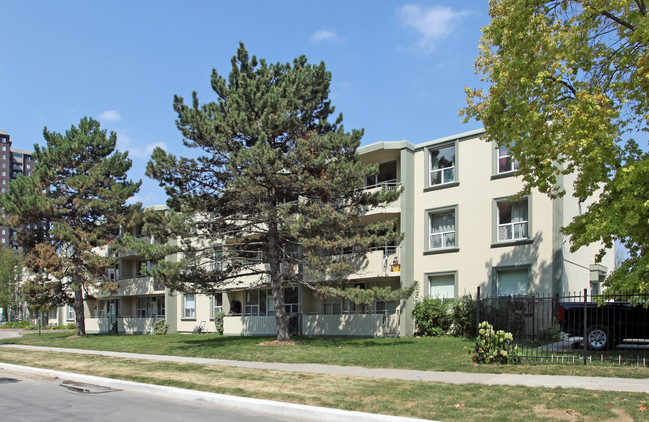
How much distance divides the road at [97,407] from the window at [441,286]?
52.9 feet

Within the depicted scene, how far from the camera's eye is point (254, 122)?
70.1 feet

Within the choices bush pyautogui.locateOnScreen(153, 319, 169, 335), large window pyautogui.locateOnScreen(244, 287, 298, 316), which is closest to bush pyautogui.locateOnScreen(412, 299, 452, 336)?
large window pyautogui.locateOnScreen(244, 287, 298, 316)

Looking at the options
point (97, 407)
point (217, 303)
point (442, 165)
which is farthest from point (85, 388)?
point (217, 303)

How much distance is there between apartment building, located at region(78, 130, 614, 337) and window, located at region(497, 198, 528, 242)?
41 millimetres

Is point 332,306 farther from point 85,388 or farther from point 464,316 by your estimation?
point 85,388

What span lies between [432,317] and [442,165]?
6962 millimetres

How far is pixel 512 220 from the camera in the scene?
75.3ft

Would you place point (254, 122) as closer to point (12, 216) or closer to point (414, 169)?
point (414, 169)

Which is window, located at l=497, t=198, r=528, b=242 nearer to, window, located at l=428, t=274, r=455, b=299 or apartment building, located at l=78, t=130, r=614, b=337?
apartment building, located at l=78, t=130, r=614, b=337

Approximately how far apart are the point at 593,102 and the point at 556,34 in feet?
10.2

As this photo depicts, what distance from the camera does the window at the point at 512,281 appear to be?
22.2 meters

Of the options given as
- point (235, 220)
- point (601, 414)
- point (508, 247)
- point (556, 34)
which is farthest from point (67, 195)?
point (601, 414)

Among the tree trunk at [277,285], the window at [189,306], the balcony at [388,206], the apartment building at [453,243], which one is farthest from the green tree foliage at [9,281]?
the balcony at [388,206]

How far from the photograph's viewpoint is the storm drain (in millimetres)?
11923
